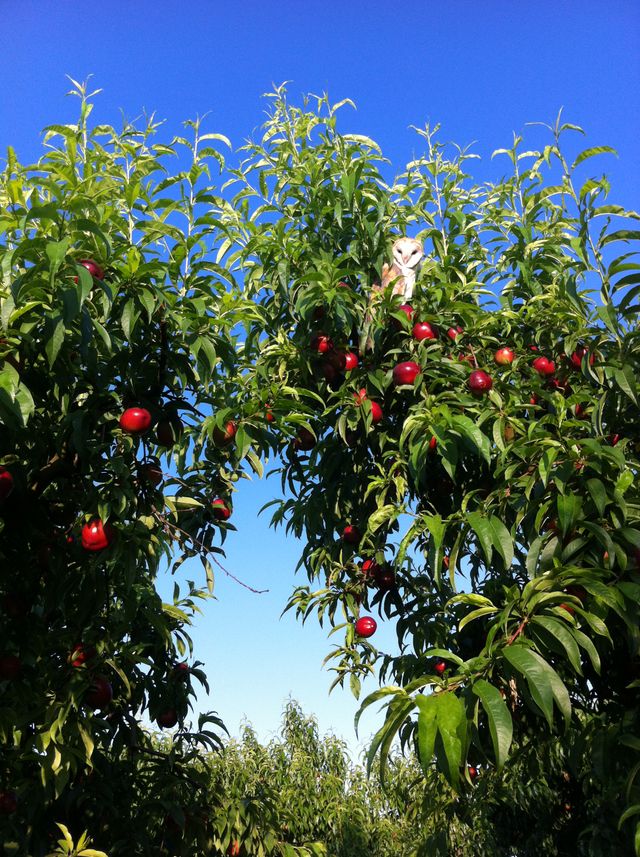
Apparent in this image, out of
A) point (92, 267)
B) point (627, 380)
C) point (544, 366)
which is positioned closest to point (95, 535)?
point (92, 267)

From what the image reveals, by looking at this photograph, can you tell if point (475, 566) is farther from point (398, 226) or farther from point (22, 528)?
point (22, 528)

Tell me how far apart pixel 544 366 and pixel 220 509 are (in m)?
1.70

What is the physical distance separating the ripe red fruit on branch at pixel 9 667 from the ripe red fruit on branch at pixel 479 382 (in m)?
2.12

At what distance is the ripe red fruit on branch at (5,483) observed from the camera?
2.57m

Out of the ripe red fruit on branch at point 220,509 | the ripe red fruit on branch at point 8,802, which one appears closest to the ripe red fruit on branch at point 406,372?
the ripe red fruit on branch at point 220,509

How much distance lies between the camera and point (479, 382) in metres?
3.22

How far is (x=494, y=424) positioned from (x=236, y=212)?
177 cm

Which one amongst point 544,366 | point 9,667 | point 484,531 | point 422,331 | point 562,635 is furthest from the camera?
point 544,366

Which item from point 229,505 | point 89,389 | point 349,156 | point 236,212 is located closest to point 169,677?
point 229,505

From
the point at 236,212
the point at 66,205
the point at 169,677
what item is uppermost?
the point at 236,212

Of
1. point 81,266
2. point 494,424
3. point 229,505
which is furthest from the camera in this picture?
point 229,505

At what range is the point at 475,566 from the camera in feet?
13.3

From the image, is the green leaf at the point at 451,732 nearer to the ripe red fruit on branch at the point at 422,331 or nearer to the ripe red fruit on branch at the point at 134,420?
the ripe red fruit on branch at the point at 134,420

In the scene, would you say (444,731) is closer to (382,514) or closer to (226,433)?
(382,514)
